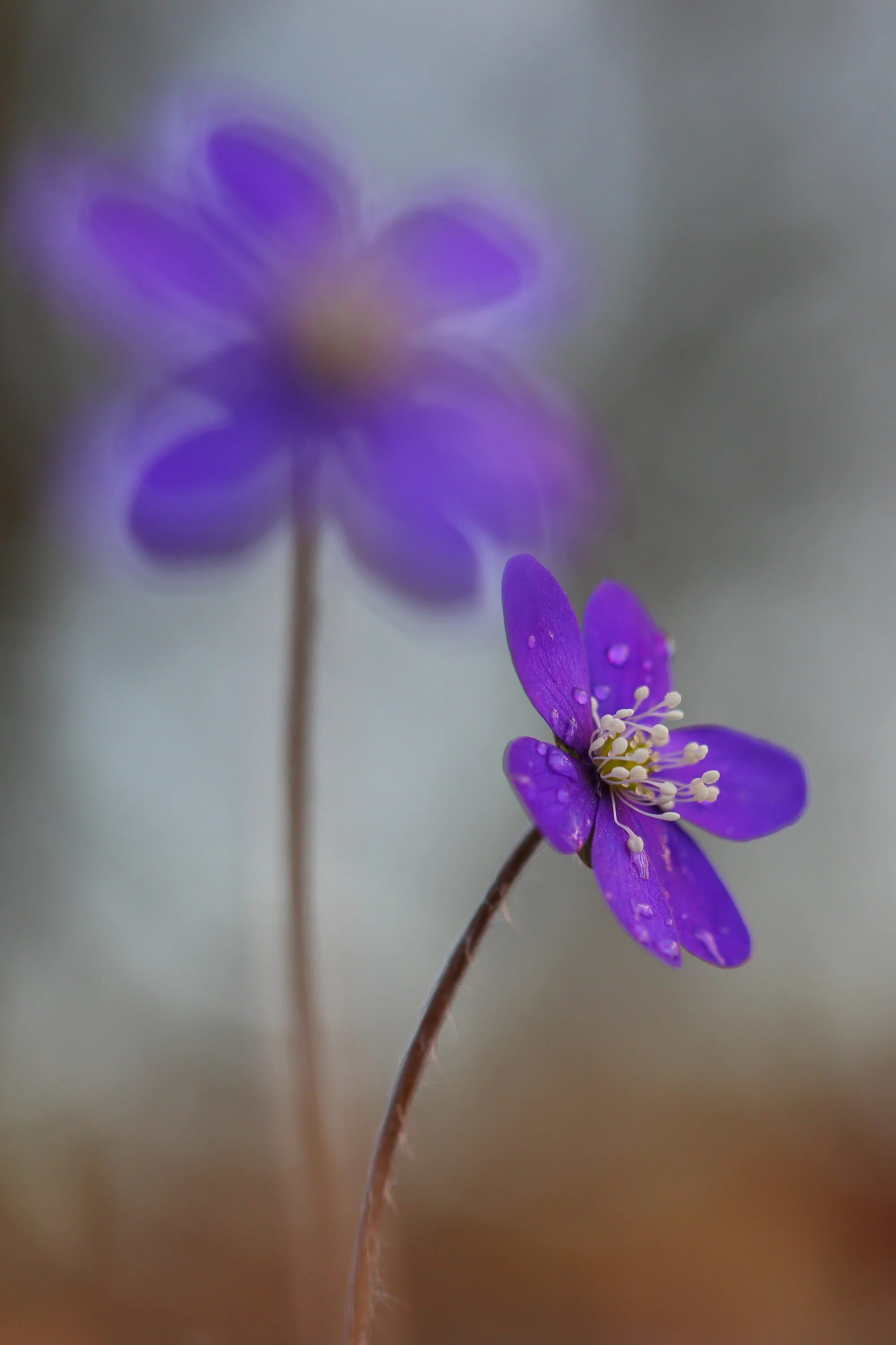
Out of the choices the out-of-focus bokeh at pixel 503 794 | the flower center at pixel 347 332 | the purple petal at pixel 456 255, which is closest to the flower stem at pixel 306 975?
the out-of-focus bokeh at pixel 503 794

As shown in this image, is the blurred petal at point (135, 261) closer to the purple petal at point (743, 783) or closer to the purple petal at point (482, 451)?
the purple petal at point (482, 451)

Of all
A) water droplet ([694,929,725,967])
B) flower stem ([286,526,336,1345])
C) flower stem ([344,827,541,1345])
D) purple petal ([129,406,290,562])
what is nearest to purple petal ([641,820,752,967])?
water droplet ([694,929,725,967])

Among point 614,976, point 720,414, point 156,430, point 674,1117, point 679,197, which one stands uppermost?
point 679,197

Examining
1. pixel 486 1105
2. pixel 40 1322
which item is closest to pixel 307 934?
pixel 40 1322

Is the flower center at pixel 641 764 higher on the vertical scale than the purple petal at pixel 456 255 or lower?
lower

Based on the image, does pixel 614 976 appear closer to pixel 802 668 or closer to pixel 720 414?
pixel 802 668

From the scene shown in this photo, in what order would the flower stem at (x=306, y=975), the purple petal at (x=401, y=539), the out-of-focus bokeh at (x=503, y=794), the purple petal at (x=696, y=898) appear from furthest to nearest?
1. the out-of-focus bokeh at (x=503, y=794)
2. the purple petal at (x=401, y=539)
3. the flower stem at (x=306, y=975)
4. the purple petal at (x=696, y=898)
